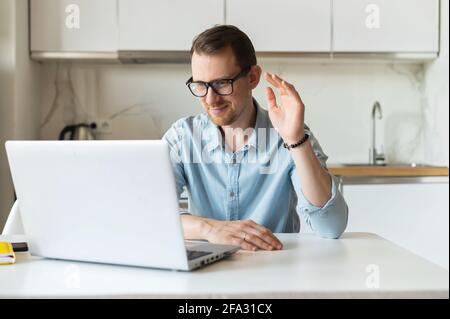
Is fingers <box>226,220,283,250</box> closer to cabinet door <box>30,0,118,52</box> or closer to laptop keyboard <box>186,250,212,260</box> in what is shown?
laptop keyboard <box>186,250,212,260</box>

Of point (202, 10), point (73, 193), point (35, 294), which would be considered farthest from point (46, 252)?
point (202, 10)

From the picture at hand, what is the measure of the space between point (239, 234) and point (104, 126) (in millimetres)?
2173

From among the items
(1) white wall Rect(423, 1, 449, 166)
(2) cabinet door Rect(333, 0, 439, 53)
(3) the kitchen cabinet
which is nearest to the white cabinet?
(3) the kitchen cabinet

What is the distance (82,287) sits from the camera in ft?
3.01

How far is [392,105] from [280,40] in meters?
0.85

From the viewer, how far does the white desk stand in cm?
88

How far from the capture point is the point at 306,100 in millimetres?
3330

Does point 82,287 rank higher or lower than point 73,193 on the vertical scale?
lower

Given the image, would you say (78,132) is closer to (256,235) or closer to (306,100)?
(306,100)

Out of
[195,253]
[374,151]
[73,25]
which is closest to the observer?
[195,253]

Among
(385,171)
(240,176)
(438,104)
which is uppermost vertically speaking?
(438,104)

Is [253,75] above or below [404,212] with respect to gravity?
above

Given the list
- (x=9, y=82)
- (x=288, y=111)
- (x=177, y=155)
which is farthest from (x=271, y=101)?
(x=9, y=82)
